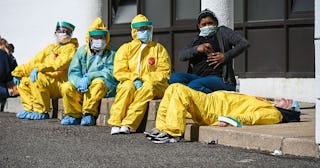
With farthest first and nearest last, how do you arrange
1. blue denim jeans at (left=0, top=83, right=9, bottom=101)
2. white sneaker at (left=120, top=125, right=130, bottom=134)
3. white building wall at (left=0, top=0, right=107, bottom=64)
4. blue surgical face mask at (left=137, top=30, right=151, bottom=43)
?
white building wall at (left=0, top=0, right=107, bottom=64) → blue denim jeans at (left=0, top=83, right=9, bottom=101) → blue surgical face mask at (left=137, top=30, right=151, bottom=43) → white sneaker at (left=120, top=125, right=130, bottom=134)

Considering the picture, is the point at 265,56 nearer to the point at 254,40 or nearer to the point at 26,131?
the point at 254,40

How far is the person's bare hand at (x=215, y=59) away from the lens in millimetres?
A: 9221

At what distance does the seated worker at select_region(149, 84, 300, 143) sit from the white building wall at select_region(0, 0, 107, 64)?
18.8 feet

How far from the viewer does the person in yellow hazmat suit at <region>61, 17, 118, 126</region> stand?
33.6 feet

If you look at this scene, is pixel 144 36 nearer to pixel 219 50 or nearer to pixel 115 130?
pixel 219 50

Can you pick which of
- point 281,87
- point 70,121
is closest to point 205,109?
point 70,121

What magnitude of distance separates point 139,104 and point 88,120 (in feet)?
4.35

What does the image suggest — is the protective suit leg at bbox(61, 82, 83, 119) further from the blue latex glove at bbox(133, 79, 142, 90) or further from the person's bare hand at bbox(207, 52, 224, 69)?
the person's bare hand at bbox(207, 52, 224, 69)

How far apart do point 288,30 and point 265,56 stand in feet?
2.01

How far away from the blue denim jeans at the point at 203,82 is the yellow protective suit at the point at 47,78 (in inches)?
99.6

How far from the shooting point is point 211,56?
9.30m

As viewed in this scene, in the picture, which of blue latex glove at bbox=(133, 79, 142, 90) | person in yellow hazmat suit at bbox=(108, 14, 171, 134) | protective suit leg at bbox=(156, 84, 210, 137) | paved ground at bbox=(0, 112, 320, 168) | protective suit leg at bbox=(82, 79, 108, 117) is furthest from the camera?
protective suit leg at bbox=(82, 79, 108, 117)

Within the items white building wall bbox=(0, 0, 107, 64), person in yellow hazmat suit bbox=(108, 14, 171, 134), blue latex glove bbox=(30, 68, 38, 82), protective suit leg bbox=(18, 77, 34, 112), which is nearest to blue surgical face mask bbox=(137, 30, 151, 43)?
person in yellow hazmat suit bbox=(108, 14, 171, 134)

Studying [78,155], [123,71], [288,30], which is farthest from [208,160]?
[288,30]
